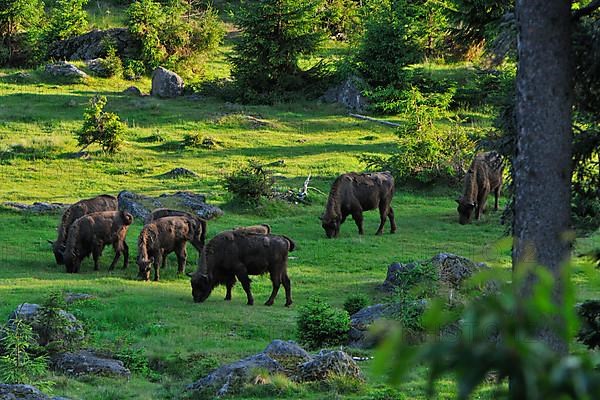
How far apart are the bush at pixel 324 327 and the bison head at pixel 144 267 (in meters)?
7.00

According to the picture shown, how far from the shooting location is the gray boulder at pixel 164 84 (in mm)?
44353

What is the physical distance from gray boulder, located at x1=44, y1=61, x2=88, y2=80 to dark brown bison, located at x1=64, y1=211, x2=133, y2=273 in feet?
75.8

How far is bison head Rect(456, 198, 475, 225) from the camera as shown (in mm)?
28469

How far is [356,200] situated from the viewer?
89.8 feet

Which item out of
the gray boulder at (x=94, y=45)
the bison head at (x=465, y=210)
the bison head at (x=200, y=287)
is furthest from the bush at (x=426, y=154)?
the gray boulder at (x=94, y=45)

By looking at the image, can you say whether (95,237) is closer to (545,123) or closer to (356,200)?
(356,200)

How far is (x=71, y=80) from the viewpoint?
Answer: 45.1 meters

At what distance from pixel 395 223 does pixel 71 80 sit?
22.7m

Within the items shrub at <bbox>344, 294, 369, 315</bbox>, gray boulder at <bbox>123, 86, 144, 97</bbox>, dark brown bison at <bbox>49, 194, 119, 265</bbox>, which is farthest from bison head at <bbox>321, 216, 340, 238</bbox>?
gray boulder at <bbox>123, 86, 144, 97</bbox>

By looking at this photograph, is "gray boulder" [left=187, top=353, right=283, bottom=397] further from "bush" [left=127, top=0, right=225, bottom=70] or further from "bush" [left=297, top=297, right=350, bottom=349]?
"bush" [left=127, top=0, right=225, bottom=70]

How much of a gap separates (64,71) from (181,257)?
25.2 meters

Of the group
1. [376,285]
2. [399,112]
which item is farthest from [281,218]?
[399,112]

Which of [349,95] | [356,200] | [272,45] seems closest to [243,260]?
[356,200]

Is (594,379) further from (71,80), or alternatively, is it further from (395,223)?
(71,80)
